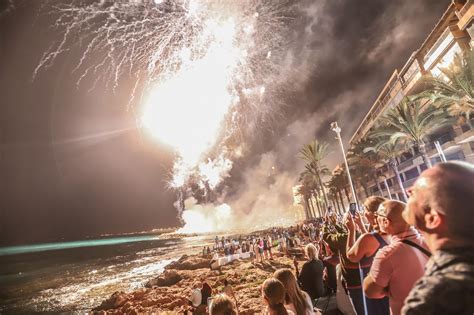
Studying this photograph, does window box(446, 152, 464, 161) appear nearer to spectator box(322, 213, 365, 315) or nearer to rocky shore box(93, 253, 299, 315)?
rocky shore box(93, 253, 299, 315)

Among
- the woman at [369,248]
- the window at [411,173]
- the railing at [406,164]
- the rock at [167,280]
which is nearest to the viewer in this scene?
the woman at [369,248]

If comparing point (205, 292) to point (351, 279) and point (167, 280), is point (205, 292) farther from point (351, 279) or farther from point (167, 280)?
point (167, 280)

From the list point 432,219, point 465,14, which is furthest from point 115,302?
point 465,14

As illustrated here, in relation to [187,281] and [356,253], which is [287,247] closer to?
[187,281]

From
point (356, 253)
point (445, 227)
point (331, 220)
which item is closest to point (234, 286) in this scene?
point (331, 220)

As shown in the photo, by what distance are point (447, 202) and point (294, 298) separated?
2467 millimetres

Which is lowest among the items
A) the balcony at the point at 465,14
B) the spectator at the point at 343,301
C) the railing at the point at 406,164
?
the spectator at the point at 343,301

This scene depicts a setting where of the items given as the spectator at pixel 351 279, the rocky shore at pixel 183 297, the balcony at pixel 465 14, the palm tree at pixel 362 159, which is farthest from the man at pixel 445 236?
the palm tree at pixel 362 159

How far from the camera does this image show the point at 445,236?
1.46m

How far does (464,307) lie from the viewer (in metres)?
1.25

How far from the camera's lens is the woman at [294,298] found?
3250 millimetres

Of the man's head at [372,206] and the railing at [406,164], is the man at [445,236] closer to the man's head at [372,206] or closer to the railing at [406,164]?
the man's head at [372,206]

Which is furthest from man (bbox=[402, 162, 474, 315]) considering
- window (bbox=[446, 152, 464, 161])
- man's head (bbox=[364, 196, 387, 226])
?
window (bbox=[446, 152, 464, 161])

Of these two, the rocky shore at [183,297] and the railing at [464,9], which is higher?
the railing at [464,9]
